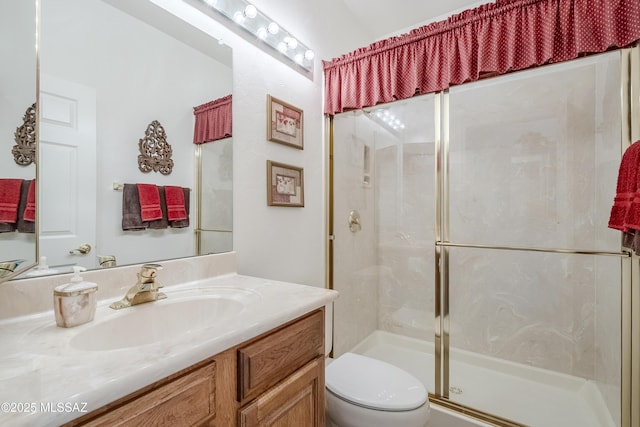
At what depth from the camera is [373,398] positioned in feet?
3.70

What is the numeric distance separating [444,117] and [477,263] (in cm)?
106

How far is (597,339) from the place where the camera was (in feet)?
5.70

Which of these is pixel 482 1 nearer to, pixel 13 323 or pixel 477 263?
pixel 477 263

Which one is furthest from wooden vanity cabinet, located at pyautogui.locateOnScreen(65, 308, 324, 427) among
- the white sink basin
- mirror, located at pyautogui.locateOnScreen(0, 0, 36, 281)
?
mirror, located at pyautogui.locateOnScreen(0, 0, 36, 281)

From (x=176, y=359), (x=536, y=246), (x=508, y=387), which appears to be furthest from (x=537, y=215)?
(x=176, y=359)

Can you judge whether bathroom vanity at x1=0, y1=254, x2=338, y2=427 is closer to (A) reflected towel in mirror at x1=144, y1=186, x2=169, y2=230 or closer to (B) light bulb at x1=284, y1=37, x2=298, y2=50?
(A) reflected towel in mirror at x1=144, y1=186, x2=169, y2=230

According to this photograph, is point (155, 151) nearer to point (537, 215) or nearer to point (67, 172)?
point (67, 172)

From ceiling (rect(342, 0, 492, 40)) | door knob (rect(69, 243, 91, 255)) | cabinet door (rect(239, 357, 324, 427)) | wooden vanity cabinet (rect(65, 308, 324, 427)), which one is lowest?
cabinet door (rect(239, 357, 324, 427))

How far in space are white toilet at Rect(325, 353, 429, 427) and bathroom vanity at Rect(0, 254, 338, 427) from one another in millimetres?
226

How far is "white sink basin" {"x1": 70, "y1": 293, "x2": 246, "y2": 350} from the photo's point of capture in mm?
723

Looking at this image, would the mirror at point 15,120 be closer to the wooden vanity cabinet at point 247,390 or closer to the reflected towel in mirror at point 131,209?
the reflected towel in mirror at point 131,209

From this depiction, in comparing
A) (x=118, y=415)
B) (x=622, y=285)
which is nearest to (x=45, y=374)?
(x=118, y=415)

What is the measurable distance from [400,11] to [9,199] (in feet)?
8.06

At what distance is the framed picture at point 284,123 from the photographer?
1.52 m
